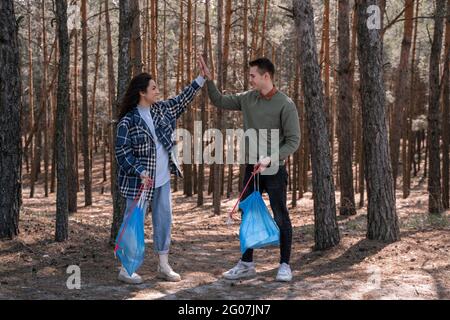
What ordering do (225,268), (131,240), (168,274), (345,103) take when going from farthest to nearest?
(345,103) < (225,268) < (168,274) < (131,240)

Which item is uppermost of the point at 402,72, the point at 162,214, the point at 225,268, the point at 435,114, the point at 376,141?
the point at 402,72

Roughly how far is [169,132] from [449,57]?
35.2 feet

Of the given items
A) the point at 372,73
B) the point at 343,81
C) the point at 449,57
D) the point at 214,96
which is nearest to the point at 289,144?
the point at 214,96

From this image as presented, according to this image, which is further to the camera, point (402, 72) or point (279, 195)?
point (402, 72)

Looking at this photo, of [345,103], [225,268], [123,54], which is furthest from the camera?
[345,103]

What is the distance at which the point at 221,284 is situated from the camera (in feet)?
17.5

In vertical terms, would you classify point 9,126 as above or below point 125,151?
above

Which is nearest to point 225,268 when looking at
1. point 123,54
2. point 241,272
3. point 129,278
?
point 241,272

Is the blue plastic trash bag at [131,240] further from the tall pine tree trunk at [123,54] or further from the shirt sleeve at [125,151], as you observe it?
the tall pine tree trunk at [123,54]

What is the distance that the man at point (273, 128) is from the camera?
5.14m

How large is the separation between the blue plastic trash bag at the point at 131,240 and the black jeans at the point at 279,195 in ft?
3.58

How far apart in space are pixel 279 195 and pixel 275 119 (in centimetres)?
75

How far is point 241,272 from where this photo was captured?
18.1 feet

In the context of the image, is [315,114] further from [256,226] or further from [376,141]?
[256,226]
